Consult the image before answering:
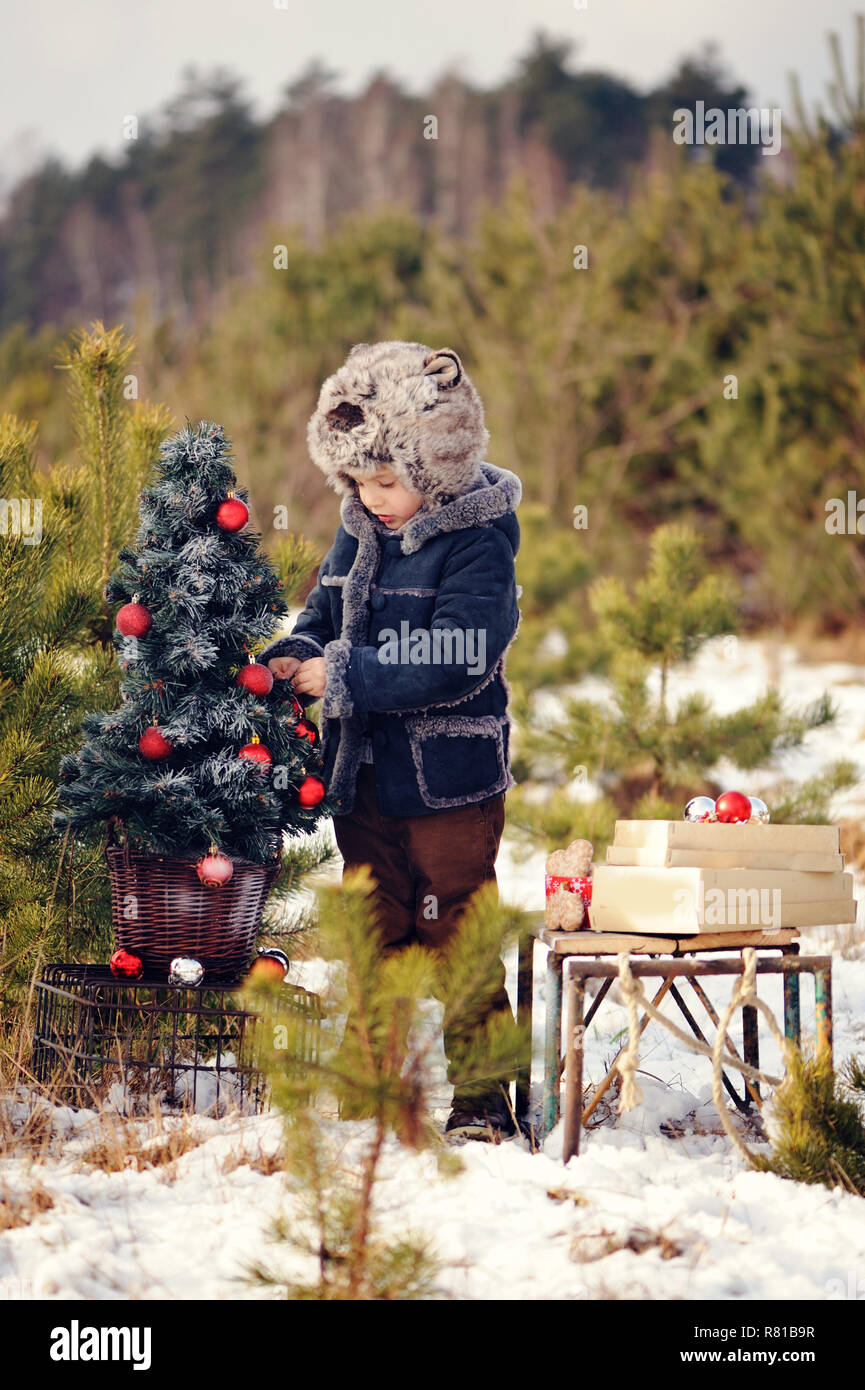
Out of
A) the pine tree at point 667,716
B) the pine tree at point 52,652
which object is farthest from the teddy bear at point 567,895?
the pine tree at point 667,716

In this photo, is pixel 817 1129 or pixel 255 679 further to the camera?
pixel 255 679

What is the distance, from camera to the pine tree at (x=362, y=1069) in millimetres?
1827

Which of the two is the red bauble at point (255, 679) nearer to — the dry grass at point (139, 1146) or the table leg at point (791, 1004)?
the dry grass at point (139, 1146)

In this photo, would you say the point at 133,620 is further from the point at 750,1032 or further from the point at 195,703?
the point at 750,1032

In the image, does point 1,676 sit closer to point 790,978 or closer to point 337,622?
point 337,622

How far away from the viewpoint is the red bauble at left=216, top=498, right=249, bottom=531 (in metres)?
2.86

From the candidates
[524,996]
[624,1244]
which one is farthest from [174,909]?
[624,1244]

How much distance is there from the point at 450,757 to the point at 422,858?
0.25 m

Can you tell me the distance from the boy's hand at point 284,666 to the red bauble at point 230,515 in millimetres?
341

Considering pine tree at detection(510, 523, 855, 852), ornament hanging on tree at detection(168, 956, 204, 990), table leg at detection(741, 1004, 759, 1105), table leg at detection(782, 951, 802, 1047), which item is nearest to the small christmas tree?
ornament hanging on tree at detection(168, 956, 204, 990)

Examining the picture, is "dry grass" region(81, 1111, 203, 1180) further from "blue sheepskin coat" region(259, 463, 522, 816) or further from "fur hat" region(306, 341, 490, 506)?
"fur hat" region(306, 341, 490, 506)

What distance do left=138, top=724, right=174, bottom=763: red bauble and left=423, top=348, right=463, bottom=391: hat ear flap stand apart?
41.0 inches

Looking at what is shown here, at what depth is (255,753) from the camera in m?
2.80
